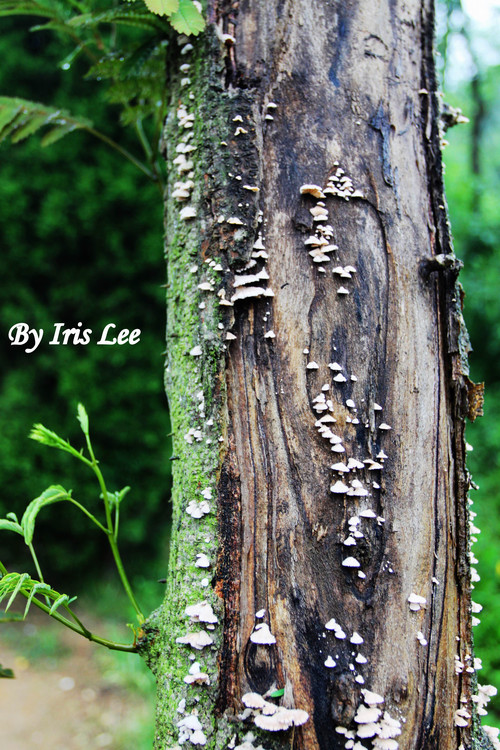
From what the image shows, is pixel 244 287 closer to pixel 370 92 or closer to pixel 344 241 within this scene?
pixel 344 241

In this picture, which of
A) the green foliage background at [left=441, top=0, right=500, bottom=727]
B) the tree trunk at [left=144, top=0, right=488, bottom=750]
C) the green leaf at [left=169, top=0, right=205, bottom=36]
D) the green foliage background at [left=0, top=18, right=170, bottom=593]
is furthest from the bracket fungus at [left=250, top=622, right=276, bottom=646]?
the green foliage background at [left=0, top=18, right=170, bottom=593]

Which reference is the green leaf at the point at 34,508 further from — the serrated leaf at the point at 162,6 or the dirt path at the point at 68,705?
the dirt path at the point at 68,705

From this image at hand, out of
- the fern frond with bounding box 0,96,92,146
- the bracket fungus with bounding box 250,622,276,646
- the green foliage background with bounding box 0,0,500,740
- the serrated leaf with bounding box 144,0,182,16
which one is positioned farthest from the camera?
the green foliage background with bounding box 0,0,500,740

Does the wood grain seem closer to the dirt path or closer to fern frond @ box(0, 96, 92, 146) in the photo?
fern frond @ box(0, 96, 92, 146)

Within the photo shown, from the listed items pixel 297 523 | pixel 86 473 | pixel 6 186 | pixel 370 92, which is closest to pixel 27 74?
pixel 6 186

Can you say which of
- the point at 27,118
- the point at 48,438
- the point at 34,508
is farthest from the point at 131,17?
the point at 34,508

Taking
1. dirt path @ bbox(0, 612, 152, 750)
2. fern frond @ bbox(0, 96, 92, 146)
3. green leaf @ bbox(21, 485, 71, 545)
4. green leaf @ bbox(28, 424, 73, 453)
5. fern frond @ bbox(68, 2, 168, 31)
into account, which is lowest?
dirt path @ bbox(0, 612, 152, 750)

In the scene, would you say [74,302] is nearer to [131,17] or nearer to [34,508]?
[131,17]
